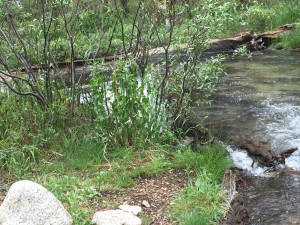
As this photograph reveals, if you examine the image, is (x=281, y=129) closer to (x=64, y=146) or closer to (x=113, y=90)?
(x=113, y=90)

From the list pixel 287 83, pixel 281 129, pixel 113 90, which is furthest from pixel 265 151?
pixel 287 83

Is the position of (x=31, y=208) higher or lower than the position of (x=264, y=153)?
higher

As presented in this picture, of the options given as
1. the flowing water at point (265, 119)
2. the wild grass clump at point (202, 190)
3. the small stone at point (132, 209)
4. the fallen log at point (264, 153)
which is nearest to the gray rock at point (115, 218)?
the small stone at point (132, 209)

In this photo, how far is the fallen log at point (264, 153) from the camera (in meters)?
5.99

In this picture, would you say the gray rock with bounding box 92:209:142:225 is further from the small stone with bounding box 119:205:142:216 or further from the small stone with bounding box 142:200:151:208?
the small stone with bounding box 142:200:151:208

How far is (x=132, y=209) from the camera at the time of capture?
426 cm

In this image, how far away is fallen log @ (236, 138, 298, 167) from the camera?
5.99 metres

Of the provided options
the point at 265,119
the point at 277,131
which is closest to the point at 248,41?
the point at 265,119

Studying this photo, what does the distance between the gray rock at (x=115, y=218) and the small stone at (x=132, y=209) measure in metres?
0.08

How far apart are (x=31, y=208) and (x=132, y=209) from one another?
92 cm

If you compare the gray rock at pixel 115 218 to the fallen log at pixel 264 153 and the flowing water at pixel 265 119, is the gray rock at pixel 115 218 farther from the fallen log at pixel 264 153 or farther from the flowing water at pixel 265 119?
the fallen log at pixel 264 153

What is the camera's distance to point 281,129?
284 inches

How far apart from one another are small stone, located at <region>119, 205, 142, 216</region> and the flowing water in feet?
3.95

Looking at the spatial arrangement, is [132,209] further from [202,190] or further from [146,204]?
[202,190]
